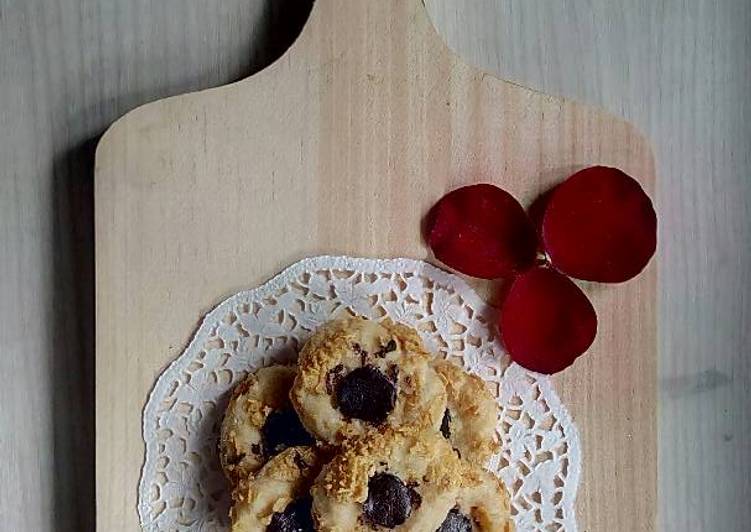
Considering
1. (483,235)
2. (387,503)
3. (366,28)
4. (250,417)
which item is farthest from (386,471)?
(366,28)

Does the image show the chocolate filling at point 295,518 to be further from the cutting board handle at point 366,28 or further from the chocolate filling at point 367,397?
the cutting board handle at point 366,28

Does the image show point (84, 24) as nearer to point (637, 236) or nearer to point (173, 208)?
point (173, 208)

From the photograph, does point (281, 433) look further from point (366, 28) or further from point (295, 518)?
point (366, 28)

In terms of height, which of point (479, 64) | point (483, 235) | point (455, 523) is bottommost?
point (455, 523)

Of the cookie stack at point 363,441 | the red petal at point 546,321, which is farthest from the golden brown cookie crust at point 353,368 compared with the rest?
the red petal at point 546,321

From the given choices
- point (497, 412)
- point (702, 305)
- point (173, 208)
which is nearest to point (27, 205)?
point (173, 208)

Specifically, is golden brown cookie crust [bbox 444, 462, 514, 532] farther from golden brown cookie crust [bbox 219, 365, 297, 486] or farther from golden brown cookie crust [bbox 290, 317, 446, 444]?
golden brown cookie crust [bbox 219, 365, 297, 486]

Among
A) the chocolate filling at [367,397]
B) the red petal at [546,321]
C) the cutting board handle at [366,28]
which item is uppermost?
the cutting board handle at [366,28]
